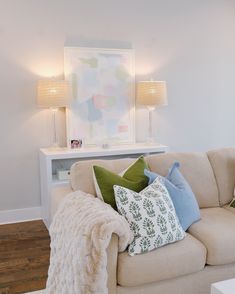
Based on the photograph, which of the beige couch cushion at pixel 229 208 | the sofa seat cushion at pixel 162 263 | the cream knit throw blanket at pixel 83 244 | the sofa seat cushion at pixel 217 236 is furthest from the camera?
the beige couch cushion at pixel 229 208

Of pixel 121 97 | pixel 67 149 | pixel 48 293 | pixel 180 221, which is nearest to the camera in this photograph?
pixel 48 293

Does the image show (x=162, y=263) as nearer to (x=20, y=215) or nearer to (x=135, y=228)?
(x=135, y=228)

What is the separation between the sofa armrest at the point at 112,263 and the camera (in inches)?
70.1

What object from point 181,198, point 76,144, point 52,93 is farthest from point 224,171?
point 52,93

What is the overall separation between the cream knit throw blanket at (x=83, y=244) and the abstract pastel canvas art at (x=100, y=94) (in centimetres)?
185

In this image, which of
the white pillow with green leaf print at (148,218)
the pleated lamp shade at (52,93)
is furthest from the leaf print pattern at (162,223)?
the pleated lamp shade at (52,93)

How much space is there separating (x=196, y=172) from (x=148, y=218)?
33.3 inches

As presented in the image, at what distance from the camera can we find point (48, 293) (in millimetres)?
2033

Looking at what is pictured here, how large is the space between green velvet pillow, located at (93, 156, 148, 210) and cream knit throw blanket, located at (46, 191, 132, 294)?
7cm

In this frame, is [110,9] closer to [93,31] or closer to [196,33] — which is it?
[93,31]

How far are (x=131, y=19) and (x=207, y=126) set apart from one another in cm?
166

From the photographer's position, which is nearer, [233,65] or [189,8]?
[189,8]

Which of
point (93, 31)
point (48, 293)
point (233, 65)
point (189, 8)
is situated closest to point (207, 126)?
point (233, 65)

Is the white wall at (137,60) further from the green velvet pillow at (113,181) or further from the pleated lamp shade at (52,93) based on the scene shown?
the green velvet pillow at (113,181)
